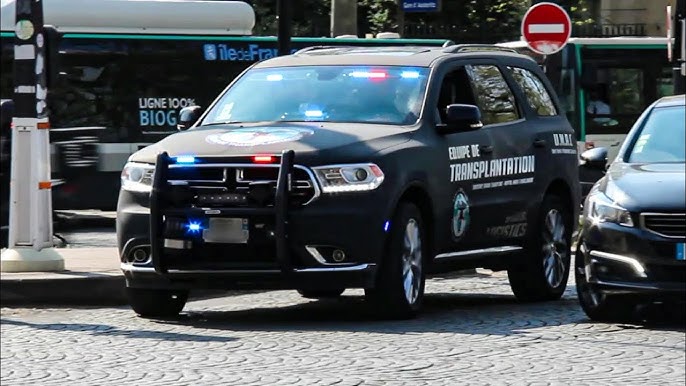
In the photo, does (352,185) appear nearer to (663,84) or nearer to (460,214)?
(460,214)

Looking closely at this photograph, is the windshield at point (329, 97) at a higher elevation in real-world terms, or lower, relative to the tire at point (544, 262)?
higher

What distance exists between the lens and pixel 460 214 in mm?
11312

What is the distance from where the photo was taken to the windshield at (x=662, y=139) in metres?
10.7

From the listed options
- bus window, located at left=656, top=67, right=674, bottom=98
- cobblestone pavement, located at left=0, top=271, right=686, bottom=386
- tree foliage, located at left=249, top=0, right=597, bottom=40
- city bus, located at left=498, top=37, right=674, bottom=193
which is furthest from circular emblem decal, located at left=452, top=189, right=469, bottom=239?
tree foliage, located at left=249, top=0, right=597, bottom=40

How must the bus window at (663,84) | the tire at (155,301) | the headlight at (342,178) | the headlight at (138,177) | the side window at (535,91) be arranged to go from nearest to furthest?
the headlight at (342,178)
the headlight at (138,177)
the tire at (155,301)
the side window at (535,91)
the bus window at (663,84)

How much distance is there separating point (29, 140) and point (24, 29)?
0.84m

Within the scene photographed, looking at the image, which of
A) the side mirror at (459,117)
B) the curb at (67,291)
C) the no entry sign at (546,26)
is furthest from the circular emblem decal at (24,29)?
the no entry sign at (546,26)

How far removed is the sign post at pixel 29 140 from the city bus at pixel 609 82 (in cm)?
→ 1520

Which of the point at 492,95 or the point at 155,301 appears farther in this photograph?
the point at 492,95

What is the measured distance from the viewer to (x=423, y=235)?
10.9m

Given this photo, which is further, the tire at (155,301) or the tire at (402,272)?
the tire at (155,301)

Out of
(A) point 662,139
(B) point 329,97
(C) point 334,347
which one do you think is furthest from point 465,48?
(C) point 334,347

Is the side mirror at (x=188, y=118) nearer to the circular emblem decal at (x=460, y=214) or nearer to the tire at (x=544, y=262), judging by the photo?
the circular emblem decal at (x=460, y=214)

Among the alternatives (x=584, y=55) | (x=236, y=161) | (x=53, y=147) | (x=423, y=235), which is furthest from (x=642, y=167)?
(x=584, y=55)
